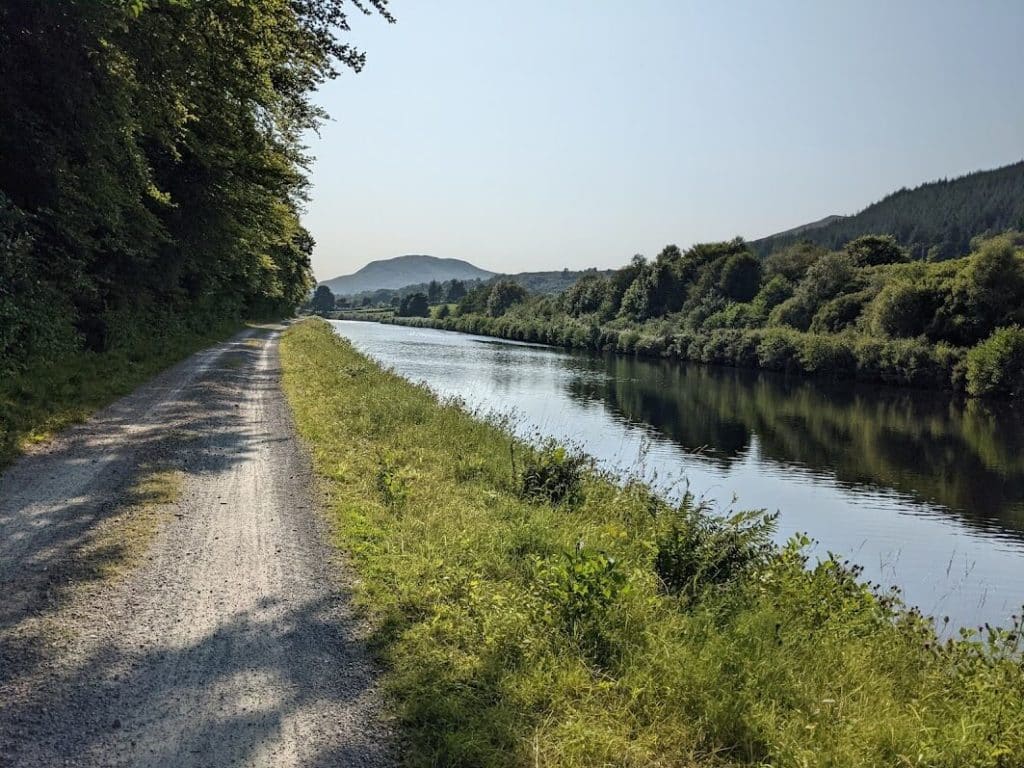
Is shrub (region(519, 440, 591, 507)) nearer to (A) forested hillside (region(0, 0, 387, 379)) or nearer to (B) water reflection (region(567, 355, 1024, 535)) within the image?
(A) forested hillside (region(0, 0, 387, 379))

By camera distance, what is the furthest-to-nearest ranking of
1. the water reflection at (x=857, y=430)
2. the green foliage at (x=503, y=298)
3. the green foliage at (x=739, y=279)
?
the green foliage at (x=503, y=298) < the green foliage at (x=739, y=279) < the water reflection at (x=857, y=430)

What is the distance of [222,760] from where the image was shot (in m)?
3.51

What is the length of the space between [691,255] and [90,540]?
4840 inches

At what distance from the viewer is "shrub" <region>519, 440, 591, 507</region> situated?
998cm

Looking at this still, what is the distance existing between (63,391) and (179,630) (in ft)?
32.6

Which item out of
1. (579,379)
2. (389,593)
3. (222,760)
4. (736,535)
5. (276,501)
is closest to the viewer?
→ (222,760)

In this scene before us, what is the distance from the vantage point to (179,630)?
4.86 metres

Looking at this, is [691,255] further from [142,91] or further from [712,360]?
[142,91]

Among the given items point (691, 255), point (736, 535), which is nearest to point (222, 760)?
point (736, 535)

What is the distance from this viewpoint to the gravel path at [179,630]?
3660 millimetres

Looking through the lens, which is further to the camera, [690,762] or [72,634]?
[72,634]

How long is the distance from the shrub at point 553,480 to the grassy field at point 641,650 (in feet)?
2.60

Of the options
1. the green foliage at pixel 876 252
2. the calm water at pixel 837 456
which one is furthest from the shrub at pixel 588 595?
the green foliage at pixel 876 252

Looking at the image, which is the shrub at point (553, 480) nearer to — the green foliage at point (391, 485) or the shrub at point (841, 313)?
the green foliage at point (391, 485)
